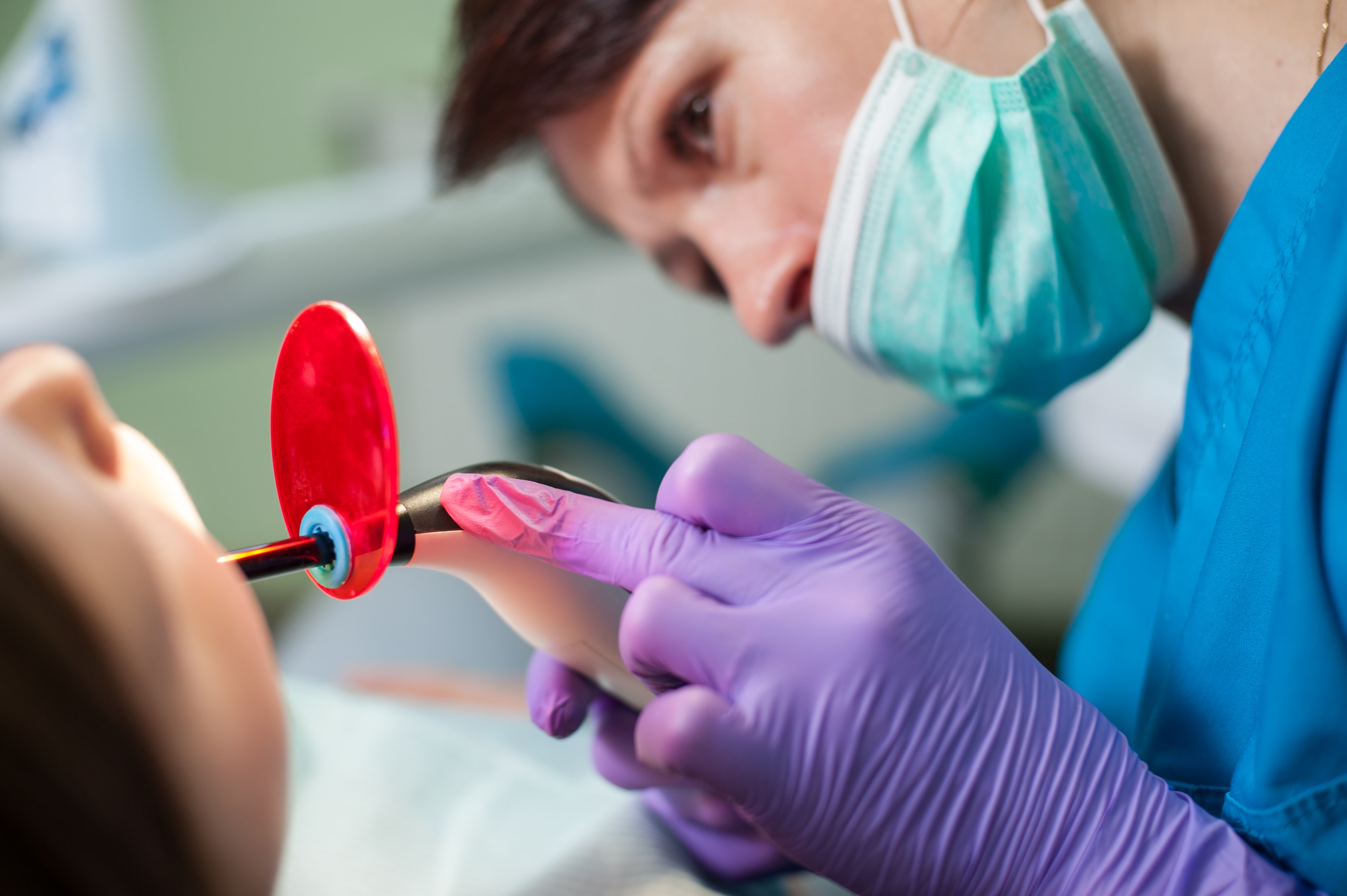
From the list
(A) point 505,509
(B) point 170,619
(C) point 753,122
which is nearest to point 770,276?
(C) point 753,122

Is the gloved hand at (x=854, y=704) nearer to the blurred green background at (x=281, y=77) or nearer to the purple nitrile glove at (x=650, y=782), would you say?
the purple nitrile glove at (x=650, y=782)

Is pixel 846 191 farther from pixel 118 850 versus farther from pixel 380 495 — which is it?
pixel 118 850

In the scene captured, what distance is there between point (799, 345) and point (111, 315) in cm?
149

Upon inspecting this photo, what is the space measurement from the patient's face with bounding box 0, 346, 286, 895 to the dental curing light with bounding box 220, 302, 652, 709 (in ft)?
0.17

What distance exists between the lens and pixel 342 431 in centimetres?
53

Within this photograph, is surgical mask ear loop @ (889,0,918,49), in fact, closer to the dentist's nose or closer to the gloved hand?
the dentist's nose

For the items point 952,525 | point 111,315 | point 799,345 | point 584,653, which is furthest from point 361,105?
point 584,653

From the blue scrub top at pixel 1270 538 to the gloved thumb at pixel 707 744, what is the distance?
0.90 feet

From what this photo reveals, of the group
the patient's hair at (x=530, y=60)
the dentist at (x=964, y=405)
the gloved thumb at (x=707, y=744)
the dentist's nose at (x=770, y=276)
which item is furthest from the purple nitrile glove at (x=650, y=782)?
the patient's hair at (x=530, y=60)

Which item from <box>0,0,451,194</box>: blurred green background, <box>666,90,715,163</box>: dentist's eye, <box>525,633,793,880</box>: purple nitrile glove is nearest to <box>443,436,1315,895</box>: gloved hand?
<box>525,633,793,880</box>: purple nitrile glove

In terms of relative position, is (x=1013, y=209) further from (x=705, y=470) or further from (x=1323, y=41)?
(x=705, y=470)

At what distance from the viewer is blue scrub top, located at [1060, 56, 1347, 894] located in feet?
1.67

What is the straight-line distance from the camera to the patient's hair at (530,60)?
790 millimetres

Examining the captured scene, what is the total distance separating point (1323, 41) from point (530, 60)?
0.59 metres
